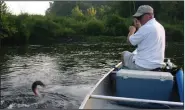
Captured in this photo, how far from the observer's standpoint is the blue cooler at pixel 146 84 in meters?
4.85

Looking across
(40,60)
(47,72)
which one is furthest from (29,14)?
(47,72)

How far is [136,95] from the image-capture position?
505cm

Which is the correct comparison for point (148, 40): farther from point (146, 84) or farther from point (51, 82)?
point (51, 82)

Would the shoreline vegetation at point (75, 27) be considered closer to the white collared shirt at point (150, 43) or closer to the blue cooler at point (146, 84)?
the white collared shirt at point (150, 43)

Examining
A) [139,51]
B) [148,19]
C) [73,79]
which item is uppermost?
[148,19]

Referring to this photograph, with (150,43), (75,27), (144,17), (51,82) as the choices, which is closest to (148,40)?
(150,43)

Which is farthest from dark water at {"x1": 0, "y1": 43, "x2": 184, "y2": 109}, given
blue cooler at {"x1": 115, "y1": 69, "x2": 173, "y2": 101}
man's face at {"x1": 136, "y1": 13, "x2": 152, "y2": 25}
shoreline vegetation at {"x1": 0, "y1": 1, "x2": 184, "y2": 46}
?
shoreline vegetation at {"x1": 0, "y1": 1, "x2": 184, "y2": 46}

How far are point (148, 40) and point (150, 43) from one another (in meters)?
0.06

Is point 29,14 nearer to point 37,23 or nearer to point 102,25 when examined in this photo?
point 37,23

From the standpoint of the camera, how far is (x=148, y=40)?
17.2 ft

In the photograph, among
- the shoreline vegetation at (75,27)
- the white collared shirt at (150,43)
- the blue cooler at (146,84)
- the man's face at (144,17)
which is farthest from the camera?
the shoreline vegetation at (75,27)

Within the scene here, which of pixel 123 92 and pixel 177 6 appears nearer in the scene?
pixel 123 92

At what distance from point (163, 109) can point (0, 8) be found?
23.8m

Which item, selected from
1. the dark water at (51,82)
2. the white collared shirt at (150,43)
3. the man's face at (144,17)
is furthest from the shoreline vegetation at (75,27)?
the white collared shirt at (150,43)
